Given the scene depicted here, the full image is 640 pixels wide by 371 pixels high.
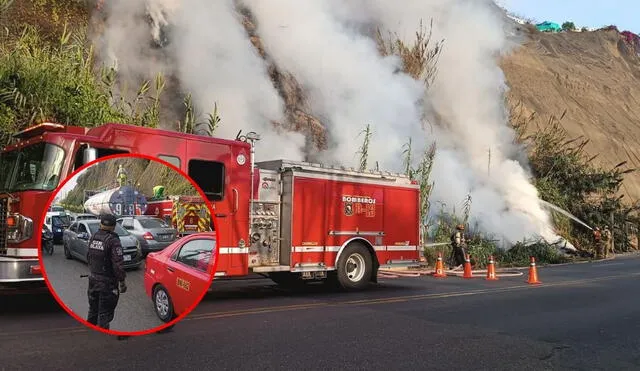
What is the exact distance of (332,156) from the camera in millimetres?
19266

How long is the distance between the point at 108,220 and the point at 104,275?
37 cm

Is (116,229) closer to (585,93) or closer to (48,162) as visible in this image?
(48,162)

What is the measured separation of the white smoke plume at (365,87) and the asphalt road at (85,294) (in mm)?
13226

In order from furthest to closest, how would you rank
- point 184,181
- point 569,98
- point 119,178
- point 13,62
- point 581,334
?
point 569,98 → point 13,62 → point 581,334 → point 184,181 → point 119,178

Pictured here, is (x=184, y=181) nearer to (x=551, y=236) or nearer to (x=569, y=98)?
(x=551, y=236)

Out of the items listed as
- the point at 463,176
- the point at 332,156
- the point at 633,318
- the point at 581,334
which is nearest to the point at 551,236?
the point at 463,176

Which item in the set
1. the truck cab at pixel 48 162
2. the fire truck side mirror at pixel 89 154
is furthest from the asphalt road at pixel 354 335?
the fire truck side mirror at pixel 89 154

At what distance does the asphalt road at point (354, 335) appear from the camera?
542cm

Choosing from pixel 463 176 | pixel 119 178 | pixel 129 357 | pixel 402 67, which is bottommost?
pixel 129 357

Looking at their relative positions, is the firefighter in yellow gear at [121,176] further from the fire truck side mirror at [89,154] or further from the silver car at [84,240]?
the fire truck side mirror at [89,154]

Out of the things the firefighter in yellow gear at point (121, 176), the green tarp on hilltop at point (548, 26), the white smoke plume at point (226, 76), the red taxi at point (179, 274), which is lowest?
the red taxi at point (179, 274)

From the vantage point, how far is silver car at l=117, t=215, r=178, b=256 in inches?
157

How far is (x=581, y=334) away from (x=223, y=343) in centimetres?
433

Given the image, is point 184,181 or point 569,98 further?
point 569,98
